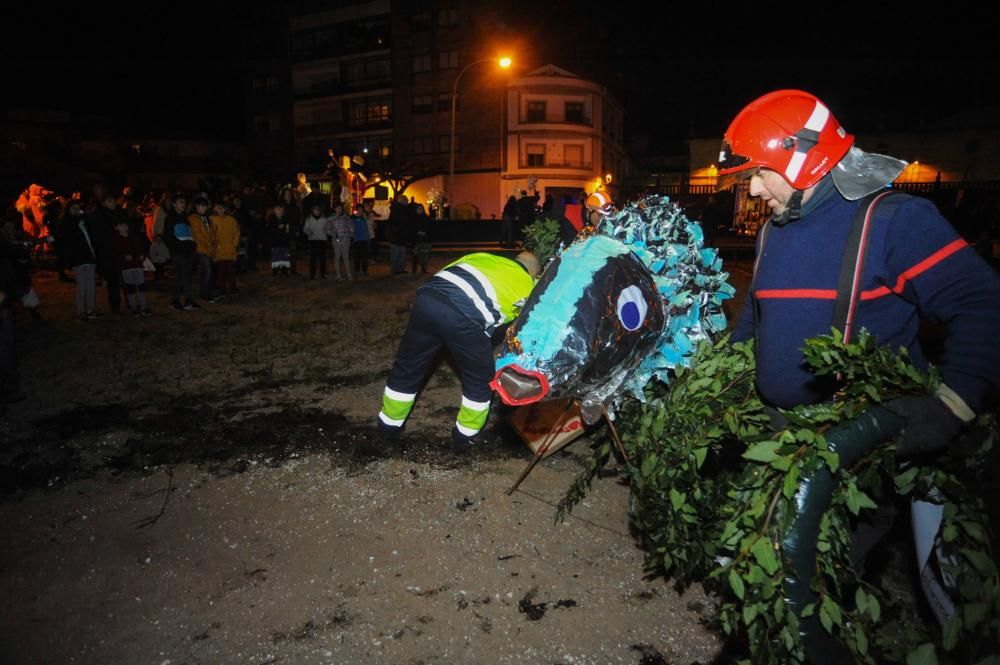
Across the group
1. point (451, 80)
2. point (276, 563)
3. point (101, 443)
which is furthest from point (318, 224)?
point (451, 80)

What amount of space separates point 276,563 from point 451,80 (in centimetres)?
4327

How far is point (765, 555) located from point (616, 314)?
4.28 feet

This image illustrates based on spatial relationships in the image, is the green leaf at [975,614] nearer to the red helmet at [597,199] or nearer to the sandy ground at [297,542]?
the sandy ground at [297,542]

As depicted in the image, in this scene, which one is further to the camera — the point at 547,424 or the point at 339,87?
the point at 339,87

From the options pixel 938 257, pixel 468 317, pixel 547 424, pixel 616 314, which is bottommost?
pixel 547 424

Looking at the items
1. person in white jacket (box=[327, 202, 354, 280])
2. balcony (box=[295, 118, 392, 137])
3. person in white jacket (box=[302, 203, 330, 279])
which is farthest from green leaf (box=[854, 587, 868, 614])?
balcony (box=[295, 118, 392, 137])

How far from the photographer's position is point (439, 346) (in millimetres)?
4598

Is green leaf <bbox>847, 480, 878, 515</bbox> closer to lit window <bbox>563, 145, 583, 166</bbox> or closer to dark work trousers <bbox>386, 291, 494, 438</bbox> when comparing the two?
dark work trousers <bbox>386, 291, 494, 438</bbox>

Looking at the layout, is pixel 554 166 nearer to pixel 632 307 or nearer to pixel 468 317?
pixel 468 317

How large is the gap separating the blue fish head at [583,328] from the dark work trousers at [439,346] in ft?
4.50

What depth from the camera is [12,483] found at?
451 cm

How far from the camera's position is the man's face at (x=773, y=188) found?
2.25 m

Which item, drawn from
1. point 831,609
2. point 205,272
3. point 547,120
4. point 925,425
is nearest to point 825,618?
point 831,609

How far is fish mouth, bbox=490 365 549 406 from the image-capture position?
2588 millimetres
